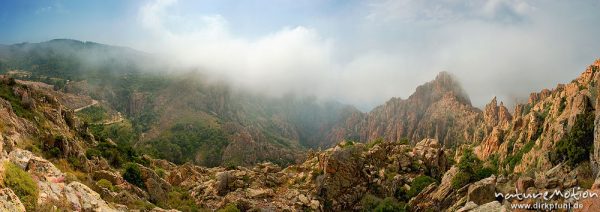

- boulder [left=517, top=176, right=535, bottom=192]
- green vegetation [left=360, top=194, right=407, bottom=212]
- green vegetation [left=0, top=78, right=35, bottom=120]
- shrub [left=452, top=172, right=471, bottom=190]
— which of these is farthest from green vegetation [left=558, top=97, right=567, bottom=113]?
green vegetation [left=0, top=78, right=35, bottom=120]

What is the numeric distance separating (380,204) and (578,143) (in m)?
27.0

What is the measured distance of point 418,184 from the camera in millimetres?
71125

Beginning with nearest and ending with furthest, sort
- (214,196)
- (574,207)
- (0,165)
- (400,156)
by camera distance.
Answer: (0,165) < (574,207) < (214,196) < (400,156)

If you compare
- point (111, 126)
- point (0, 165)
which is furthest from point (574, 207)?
point (111, 126)

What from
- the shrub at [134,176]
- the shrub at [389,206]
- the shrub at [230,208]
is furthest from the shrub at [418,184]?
the shrub at [134,176]

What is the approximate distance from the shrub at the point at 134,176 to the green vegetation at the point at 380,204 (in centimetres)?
3295

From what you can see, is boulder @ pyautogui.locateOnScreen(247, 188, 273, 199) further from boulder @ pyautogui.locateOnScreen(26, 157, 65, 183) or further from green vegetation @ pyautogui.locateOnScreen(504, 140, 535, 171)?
green vegetation @ pyautogui.locateOnScreen(504, 140, 535, 171)

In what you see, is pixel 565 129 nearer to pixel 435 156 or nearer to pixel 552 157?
pixel 552 157

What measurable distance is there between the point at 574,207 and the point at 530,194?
6.76 m

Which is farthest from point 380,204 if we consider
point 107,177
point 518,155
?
point 518,155

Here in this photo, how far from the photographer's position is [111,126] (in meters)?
188

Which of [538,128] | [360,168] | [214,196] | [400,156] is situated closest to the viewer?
[214,196]

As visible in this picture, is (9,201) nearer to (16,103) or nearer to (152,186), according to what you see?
(152,186)

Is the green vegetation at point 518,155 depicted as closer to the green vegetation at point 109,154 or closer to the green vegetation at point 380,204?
the green vegetation at point 380,204
